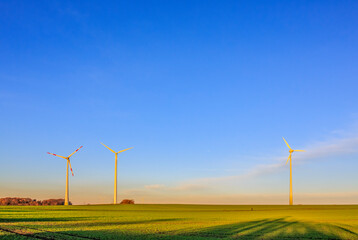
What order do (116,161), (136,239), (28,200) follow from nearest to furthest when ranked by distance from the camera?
(136,239) < (116,161) < (28,200)

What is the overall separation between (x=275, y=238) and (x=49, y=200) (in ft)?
355

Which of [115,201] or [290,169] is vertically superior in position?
[290,169]

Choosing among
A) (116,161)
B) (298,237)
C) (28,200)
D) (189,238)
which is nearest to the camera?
(189,238)

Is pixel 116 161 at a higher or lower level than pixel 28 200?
higher

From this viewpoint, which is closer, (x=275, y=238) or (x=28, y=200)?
(x=275, y=238)

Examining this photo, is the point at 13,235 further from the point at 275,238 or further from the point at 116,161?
the point at 116,161

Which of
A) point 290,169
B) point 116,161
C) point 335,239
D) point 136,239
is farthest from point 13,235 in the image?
point 290,169

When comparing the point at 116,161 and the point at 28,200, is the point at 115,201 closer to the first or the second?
the point at 116,161

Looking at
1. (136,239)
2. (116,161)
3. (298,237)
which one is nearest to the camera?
(136,239)

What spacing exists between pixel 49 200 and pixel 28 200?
5.89 metres

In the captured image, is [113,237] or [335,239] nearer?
[113,237]

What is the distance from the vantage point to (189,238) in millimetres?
21984

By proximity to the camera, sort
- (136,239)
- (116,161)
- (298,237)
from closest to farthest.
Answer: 1. (136,239)
2. (298,237)
3. (116,161)

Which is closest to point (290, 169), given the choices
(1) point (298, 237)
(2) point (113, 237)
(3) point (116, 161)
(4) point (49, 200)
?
(3) point (116, 161)
